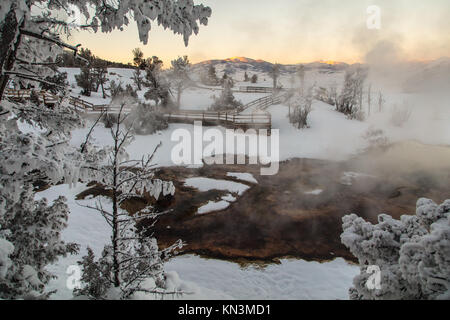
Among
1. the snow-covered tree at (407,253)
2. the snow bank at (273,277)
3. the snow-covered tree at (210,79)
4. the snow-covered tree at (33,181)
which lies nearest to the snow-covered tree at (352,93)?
the snow bank at (273,277)

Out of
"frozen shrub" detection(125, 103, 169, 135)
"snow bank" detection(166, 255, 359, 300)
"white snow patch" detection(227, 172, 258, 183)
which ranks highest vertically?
Result: "frozen shrub" detection(125, 103, 169, 135)

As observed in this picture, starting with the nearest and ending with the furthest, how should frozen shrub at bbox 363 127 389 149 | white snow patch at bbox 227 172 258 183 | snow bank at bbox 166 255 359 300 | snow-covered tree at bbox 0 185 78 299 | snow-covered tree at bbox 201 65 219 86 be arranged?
snow-covered tree at bbox 0 185 78 299 → snow bank at bbox 166 255 359 300 → white snow patch at bbox 227 172 258 183 → frozen shrub at bbox 363 127 389 149 → snow-covered tree at bbox 201 65 219 86

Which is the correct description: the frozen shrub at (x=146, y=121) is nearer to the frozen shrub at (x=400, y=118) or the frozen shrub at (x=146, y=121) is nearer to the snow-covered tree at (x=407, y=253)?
the snow-covered tree at (x=407, y=253)

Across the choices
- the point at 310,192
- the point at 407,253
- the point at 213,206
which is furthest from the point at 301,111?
the point at 407,253

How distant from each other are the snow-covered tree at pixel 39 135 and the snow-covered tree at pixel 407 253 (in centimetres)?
394

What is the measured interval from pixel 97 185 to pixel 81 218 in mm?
3280

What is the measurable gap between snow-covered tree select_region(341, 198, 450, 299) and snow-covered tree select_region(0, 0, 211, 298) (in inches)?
155

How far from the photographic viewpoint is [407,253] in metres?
3.14

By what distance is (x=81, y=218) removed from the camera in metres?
9.89

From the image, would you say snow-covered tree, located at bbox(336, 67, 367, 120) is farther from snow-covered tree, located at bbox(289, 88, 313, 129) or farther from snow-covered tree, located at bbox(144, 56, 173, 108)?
snow-covered tree, located at bbox(144, 56, 173, 108)

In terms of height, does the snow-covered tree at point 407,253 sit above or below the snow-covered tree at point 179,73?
below

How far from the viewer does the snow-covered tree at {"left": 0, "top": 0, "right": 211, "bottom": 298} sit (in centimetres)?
272

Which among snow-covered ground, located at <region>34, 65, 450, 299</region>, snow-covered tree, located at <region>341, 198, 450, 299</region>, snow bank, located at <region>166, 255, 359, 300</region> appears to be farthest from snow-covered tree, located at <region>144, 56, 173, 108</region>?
snow-covered tree, located at <region>341, 198, 450, 299</region>

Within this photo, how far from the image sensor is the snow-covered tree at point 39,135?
2717 mm
